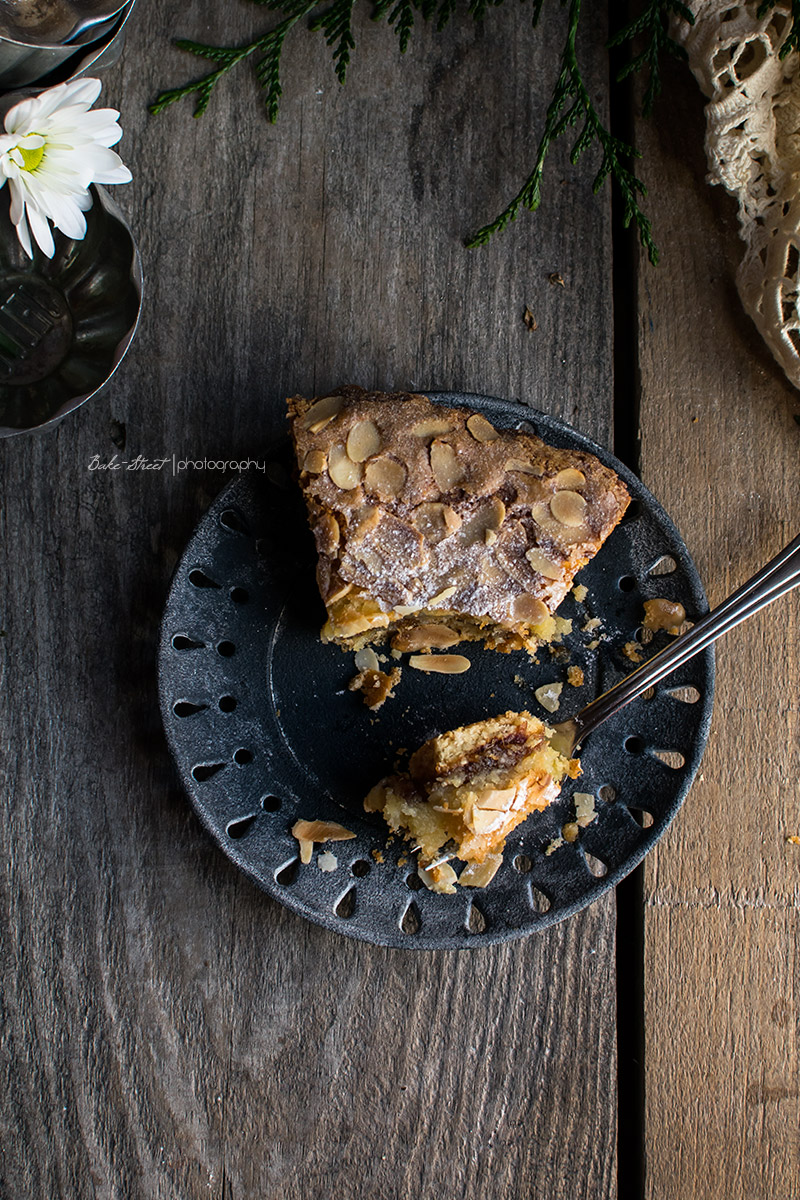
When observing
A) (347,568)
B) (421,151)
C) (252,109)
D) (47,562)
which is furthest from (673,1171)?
(252,109)

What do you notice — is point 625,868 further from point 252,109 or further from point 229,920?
point 252,109

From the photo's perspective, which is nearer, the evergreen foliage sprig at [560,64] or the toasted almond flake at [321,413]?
the toasted almond flake at [321,413]

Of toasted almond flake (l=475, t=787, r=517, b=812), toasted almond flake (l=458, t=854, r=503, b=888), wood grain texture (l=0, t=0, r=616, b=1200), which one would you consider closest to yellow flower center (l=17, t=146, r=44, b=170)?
wood grain texture (l=0, t=0, r=616, b=1200)

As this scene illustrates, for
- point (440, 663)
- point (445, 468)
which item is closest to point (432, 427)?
point (445, 468)

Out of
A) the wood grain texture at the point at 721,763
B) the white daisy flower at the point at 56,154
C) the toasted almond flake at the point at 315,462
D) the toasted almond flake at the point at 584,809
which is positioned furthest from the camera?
the wood grain texture at the point at 721,763

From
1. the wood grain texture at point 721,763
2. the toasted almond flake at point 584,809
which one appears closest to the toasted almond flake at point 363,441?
the wood grain texture at point 721,763

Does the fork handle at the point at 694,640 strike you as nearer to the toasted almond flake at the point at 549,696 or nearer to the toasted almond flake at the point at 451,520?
the toasted almond flake at the point at 549,696

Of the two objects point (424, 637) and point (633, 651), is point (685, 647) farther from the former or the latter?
point (424, 637)
